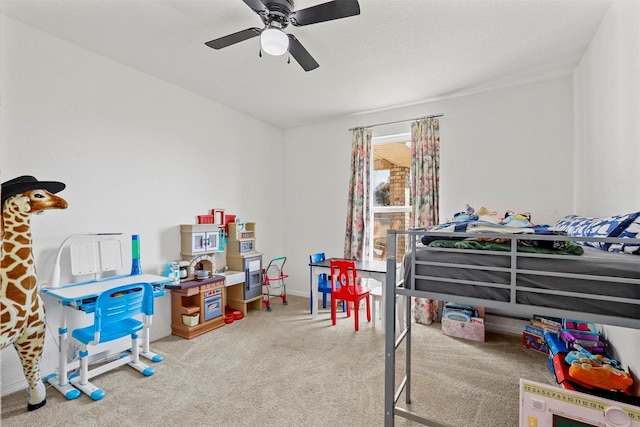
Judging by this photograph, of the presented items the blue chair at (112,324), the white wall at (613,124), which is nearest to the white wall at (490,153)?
the white wall at (613,124)

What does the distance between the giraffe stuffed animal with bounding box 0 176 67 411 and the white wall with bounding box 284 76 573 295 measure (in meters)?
3.24

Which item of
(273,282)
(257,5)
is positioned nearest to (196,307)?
(273,282)

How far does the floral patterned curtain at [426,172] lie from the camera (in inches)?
141

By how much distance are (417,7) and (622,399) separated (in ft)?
8.71

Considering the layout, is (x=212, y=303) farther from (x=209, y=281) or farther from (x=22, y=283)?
(x=22, y=283)

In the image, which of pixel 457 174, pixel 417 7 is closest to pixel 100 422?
pixel 417 7

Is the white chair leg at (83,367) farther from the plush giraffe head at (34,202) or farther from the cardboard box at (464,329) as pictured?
the cardboard box at (464,329)

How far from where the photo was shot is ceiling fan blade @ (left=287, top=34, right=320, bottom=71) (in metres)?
2.03

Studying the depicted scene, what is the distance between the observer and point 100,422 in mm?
1838

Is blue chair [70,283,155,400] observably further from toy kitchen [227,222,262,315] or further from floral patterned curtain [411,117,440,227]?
floral patterned curtain [411,117,440,227]

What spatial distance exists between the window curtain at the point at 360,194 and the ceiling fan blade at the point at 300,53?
1943 millimetres

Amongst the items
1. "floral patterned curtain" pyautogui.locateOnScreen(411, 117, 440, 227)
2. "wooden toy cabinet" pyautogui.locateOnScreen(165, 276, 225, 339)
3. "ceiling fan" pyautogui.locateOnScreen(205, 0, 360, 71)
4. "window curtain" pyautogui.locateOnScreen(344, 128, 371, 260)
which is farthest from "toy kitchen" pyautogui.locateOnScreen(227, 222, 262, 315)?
"ceiling fan" pyautogui.locateOnScreen(205, 0, 360, 71)

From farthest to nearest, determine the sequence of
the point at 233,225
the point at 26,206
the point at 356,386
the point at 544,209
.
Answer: the point at 233,225 < the point at 544,209 < the point at 356,386 < the point at 26,206

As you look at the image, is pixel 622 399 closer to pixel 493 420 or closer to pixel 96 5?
pixel 493 420
